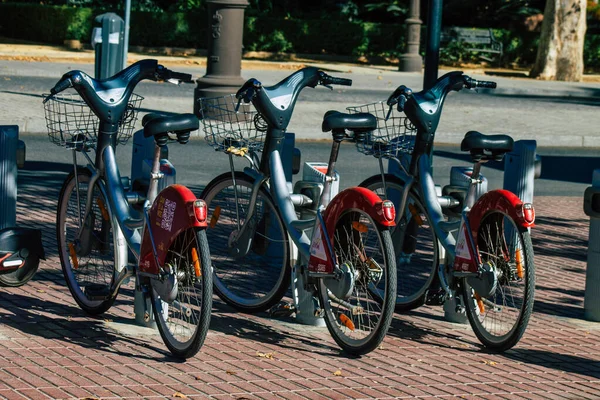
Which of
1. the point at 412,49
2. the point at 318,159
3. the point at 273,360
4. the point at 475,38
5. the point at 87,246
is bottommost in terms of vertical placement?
the point at 273,360

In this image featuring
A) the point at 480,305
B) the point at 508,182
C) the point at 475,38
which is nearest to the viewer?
the point at 480,305

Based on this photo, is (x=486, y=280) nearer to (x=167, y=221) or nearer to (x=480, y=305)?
(x=480, y=305)

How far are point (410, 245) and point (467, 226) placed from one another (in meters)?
1.25

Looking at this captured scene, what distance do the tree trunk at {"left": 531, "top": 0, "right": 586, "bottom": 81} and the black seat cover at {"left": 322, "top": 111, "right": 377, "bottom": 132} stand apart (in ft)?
73.5

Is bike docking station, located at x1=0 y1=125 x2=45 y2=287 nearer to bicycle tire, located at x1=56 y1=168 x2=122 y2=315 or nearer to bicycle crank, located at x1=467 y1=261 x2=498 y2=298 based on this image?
bicycle tire, located at x1=56 y1=168 x2=122 y2=315

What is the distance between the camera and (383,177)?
6.59 metres

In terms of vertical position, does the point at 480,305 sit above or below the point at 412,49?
below

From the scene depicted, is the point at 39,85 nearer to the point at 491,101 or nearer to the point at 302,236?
the point at 491,101

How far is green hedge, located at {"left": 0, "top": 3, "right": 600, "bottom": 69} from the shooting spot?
→ 104ft

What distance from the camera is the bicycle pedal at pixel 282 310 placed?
6.21 metres

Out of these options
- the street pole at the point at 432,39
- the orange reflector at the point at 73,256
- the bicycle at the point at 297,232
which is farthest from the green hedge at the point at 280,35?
the orange reflector at the point at 73,256

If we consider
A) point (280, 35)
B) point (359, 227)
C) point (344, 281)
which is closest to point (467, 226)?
point (359, 227)

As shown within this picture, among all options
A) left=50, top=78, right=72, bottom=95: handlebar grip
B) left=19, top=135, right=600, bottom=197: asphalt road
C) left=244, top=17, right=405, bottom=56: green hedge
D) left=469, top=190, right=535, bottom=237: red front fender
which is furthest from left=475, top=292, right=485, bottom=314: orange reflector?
left=244, top=17, right=405, bottom=56: green hedge

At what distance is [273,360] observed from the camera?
5.50 m
